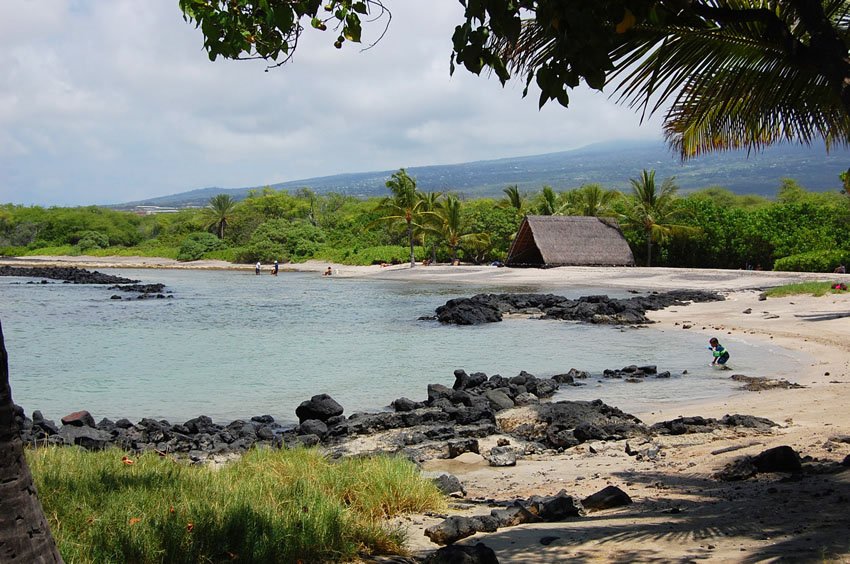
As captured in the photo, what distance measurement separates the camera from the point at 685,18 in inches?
178

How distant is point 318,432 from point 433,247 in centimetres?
A: 4620

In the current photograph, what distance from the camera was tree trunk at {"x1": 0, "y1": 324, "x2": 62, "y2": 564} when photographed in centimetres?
314

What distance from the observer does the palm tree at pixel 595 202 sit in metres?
55.8

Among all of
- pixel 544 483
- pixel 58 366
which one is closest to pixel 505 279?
pixel 58 366

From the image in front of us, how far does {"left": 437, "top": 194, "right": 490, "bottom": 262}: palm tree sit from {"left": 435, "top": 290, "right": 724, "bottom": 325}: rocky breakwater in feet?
69.4

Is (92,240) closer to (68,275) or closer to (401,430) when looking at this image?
(68,275)

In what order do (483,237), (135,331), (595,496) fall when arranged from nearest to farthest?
1. (595,496)
2. (135,331)
3. (483,237)

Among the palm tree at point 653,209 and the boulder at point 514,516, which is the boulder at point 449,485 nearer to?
the boulder at point 514,516

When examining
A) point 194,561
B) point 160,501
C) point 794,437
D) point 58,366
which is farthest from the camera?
point 58,366

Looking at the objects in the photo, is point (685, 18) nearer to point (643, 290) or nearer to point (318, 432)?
point (318, 432)

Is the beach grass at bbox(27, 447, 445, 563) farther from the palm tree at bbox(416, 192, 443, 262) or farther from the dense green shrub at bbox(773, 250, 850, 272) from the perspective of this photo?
the palm tree at bbox(416, 192, 443, 262)

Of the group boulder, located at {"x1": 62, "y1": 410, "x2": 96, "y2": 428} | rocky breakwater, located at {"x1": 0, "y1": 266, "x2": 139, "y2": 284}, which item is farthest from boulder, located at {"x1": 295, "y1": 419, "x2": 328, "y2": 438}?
rocky breakwater, located at {"x1": 0, "y1": 266, "x2": 139, "y2": 284}

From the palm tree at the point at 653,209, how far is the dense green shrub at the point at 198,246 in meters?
48.1

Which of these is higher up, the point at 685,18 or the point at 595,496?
the point at 685,18
